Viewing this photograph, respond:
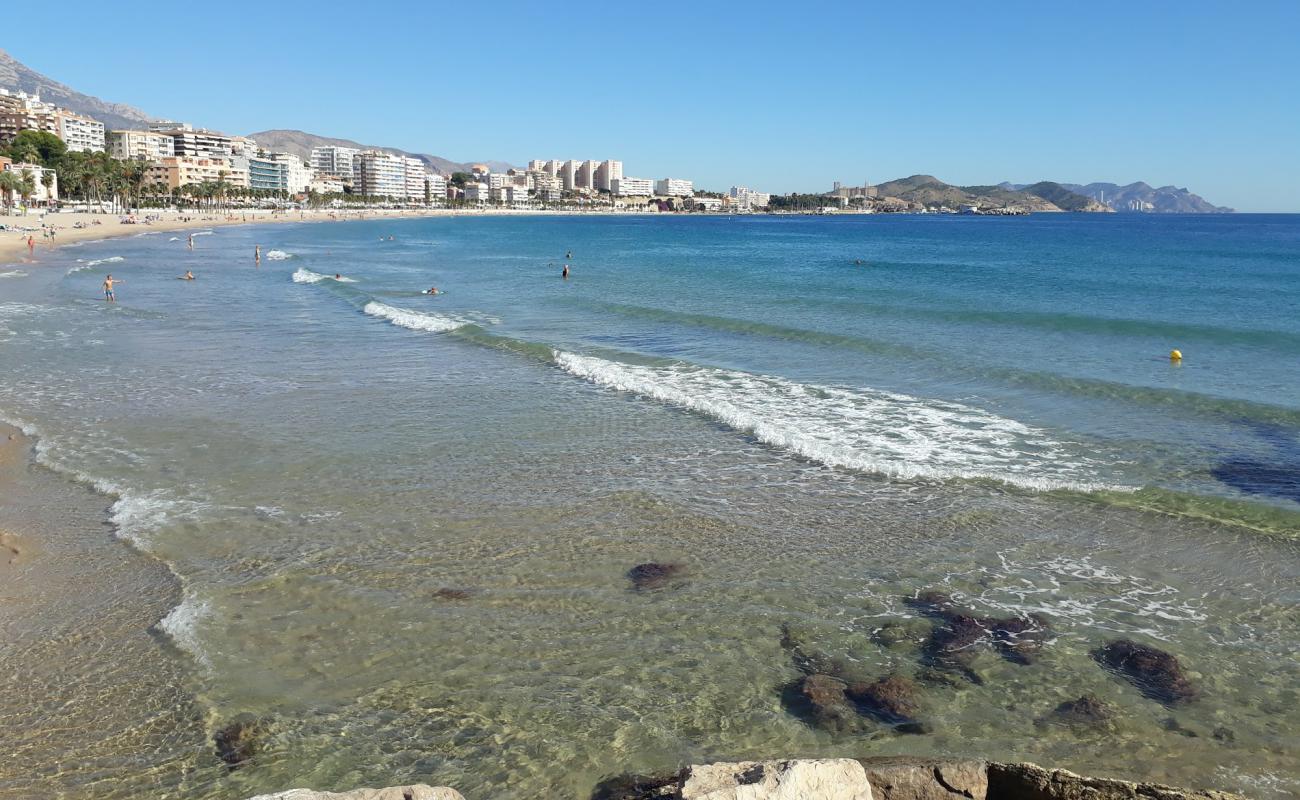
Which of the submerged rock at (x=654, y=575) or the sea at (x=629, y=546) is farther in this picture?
the submerged rock at (x=654, y=575)

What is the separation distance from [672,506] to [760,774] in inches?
262

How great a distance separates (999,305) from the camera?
34406 mm

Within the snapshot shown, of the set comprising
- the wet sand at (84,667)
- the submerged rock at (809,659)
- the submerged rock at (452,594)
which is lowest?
the wet sand at (84,667)

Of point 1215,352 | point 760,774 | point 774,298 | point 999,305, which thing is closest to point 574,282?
point 774,298

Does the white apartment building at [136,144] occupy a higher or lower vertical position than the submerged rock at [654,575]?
higher

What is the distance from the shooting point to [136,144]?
189875 millimetres

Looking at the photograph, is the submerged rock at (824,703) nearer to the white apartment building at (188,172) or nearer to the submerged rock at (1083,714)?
the submerged rock at (1083,714)

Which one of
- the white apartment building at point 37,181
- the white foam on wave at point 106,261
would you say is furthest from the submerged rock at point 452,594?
the white apartment building at point 37,181

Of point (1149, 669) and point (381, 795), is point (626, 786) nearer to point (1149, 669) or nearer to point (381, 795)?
point (381, 795)

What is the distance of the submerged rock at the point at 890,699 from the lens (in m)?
6.40

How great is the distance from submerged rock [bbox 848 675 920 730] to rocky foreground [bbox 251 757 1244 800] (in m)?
1.29

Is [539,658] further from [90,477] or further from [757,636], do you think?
[90,477]

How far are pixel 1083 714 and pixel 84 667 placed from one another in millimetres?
7393

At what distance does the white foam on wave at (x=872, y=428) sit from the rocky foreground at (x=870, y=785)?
25.3 feet
